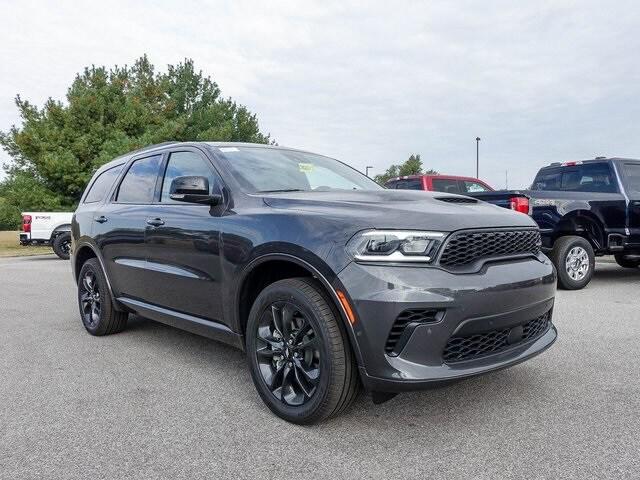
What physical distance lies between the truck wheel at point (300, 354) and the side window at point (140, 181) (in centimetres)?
188

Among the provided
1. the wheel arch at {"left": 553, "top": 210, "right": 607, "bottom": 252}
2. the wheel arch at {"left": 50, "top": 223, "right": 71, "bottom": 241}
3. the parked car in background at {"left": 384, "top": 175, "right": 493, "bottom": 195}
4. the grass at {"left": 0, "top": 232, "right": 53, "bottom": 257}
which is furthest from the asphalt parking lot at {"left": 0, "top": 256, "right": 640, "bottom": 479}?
the grass at {"left": 0, "top": 232, "right": 53, "bottom": 257}

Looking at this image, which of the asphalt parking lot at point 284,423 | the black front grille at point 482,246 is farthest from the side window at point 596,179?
the black front grille at point 482,246

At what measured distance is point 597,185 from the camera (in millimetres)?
8188

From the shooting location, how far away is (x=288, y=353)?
9.80 ft

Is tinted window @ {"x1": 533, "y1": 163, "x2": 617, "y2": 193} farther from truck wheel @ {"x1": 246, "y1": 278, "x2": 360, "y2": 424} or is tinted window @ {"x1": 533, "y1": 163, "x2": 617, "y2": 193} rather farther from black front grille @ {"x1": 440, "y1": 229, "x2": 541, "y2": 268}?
truck wheel @ {"x1": 246, "y1": 278, "x2": 360, "y2": 424}

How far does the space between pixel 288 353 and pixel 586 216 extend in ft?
20.7

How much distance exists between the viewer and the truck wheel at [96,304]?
498 centimetres

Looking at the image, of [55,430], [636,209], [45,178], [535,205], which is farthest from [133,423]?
[45,178]

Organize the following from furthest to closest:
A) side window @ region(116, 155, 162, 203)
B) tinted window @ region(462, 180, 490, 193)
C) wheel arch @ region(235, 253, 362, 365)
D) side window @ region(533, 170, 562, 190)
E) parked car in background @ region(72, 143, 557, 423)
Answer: tinted window @ region(462, 180, 490, 193)
side window @ region(533, 170, 562, 190)
side window @ region(116, 155, 162, 203)
wheel arch @ region(235, 253, 362, 365)
parked car in background @ region(72, 143, 557, 423)

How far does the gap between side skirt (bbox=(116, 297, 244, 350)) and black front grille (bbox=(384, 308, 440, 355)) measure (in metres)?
1.17

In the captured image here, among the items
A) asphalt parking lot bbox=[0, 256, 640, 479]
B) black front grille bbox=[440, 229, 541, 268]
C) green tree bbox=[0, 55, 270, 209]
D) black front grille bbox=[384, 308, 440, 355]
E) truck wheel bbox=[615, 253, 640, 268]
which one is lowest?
truck wheel bbox=[615, 253, 640, 268]

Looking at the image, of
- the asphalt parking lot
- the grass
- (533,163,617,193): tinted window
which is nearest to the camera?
the asphalt parking lot

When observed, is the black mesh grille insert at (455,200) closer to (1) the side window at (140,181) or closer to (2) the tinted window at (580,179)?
(1) the side window at (140,181)

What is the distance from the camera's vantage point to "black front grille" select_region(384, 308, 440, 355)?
8.38 ft
